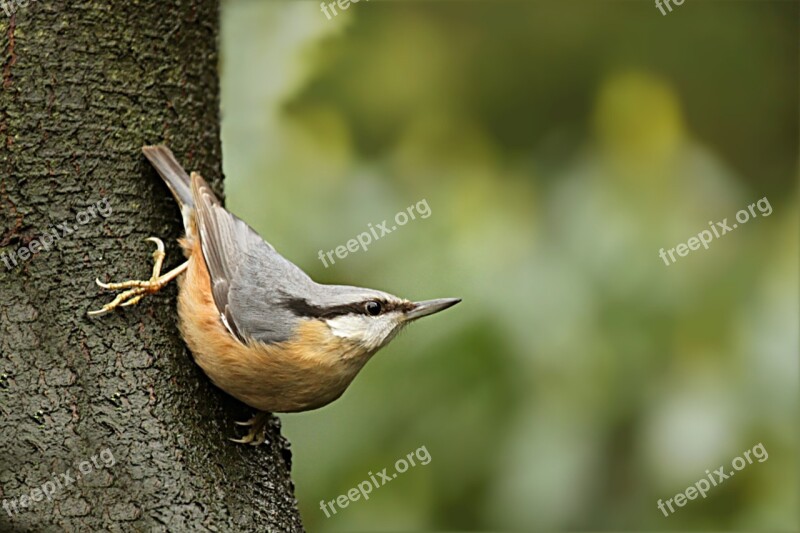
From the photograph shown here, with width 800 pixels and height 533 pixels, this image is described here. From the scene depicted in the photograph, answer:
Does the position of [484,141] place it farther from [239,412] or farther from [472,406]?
[239,412]

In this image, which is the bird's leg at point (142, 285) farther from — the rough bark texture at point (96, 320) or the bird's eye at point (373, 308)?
the bird's eye at point (373, 308)

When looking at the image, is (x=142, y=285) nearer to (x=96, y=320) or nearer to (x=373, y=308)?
(x=96, y=320)

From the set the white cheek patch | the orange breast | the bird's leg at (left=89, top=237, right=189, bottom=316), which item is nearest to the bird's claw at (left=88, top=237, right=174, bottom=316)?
the bird's leg at (left=89, top=237, right=189, bottom=316)

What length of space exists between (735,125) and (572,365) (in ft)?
5.11

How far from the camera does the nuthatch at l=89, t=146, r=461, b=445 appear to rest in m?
2.89

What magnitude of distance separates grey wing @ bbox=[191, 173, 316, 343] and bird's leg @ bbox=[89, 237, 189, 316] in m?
0.15

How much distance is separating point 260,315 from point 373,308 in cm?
36

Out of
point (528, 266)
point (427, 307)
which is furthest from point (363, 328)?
point (528, 266)

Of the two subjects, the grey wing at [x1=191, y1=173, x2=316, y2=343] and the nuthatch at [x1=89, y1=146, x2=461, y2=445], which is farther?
the grey wing at [x1=191, y1=173, x2=316, y2=343]

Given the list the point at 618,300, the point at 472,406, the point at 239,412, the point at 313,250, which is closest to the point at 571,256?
the point at 618,300

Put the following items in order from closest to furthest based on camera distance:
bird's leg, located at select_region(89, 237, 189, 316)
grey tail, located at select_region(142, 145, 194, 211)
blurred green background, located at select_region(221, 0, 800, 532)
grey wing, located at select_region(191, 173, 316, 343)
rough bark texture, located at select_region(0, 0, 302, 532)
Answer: rough bark texture, located at select_region(0, 0, 302, 532)
bird's leg, located at select_region(89, 237, 189, 316)
grey tail, located at select_region(142, 145, 194, 211)
grey wing, located at select_region(191, 173, 316, 343)
blurred green background, located at select_region(221, 0, 800, 532)

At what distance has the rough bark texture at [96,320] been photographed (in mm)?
2521

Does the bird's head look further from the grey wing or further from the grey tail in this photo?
the grey tail

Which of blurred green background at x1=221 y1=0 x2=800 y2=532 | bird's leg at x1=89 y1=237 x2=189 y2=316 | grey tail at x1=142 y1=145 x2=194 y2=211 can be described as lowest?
blurred green background at x1=221 y1=0 x2=800 y2=532
